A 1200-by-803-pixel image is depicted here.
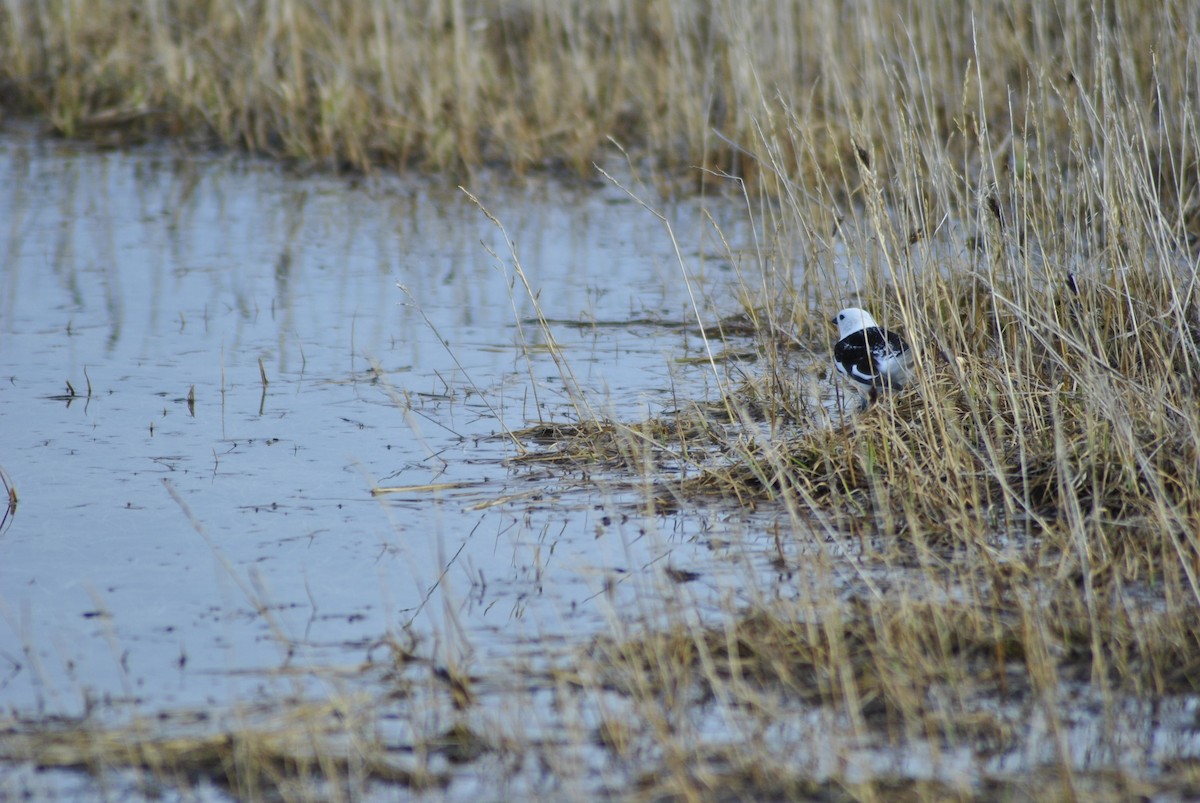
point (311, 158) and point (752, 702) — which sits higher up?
point (311, 158)

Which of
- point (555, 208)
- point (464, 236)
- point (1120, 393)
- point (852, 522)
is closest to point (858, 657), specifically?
point (852, 522)

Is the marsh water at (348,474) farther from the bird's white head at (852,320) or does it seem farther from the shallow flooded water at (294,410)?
the bird's white head at (852,320)

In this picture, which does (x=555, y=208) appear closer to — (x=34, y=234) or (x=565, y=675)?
(x=34, y=234)

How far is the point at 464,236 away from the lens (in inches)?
319

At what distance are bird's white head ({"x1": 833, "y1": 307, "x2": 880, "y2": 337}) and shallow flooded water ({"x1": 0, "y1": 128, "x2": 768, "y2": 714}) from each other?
0.62 meters

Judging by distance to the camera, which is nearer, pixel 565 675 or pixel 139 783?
pixel 139 783

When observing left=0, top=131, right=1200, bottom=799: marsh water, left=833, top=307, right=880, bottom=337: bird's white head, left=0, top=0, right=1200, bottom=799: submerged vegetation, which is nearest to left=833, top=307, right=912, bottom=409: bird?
left=833, top=307, right=880, bottom=337: bird's white head

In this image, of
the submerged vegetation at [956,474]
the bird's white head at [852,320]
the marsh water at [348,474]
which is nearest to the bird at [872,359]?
the bird's white head at [852,320]

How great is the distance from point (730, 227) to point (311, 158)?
2.97m

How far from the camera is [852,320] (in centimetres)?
512

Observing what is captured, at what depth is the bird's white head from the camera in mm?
5027

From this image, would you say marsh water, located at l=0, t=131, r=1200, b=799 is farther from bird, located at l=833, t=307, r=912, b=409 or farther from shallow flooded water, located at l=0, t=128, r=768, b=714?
bird, located at l=833, t=307, r=912, b=409

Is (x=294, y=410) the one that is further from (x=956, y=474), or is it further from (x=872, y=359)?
(x=956, y=474)

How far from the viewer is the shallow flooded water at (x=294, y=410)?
3414 millimetres
